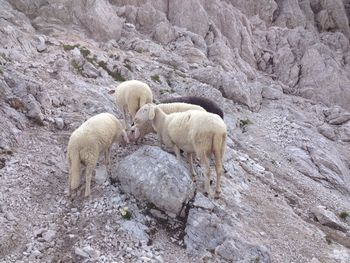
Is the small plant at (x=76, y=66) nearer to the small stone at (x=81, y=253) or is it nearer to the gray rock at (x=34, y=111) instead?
the gray rock at (x=34, y=111)

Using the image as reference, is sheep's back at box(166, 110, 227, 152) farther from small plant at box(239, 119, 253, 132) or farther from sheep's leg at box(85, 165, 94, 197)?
small plant at box(239, 119, 253, 132)

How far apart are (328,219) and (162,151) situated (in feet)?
23.2

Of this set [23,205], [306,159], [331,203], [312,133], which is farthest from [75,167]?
[312,133]

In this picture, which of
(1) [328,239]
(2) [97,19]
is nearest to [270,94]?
(2) [97,19]

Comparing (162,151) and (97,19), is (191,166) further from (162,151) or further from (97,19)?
(97,19)

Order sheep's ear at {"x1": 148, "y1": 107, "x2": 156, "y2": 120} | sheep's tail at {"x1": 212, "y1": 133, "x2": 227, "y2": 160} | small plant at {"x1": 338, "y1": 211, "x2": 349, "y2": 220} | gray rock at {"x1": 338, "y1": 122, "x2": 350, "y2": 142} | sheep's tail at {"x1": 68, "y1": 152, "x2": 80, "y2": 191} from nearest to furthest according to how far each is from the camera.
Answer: sheep's tail at {"x1": 68, "y1": 152, "x2": 80, "y2": 191} < sheep's tail at {"x1": 212, "y1": 133, "x2": 227, "y2": 160} < sheep's ear at {"x1": 148, "y1": 107, "x2": 156, "y2": 120} < small plant at {"x1": 338, "y1": 211, "x2": 349, "y2": 220} < gray rock at {"x1": 338, "y1": 122, "x2": 350, "y2": 142}

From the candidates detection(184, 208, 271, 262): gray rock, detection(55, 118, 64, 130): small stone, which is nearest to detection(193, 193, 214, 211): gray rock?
detection(184, 208, 271, 262): gray rock

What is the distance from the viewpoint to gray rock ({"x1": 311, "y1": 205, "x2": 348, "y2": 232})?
47.5ft

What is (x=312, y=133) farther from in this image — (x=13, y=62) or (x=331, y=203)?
(x=13, y=62)

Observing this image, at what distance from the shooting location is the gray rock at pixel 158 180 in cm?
1102

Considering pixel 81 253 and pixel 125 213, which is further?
pixel 125 213

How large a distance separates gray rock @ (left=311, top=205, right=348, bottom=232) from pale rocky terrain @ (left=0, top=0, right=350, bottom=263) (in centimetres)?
4

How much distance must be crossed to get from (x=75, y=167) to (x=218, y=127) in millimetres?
4254

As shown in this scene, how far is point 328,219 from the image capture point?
14.6m
